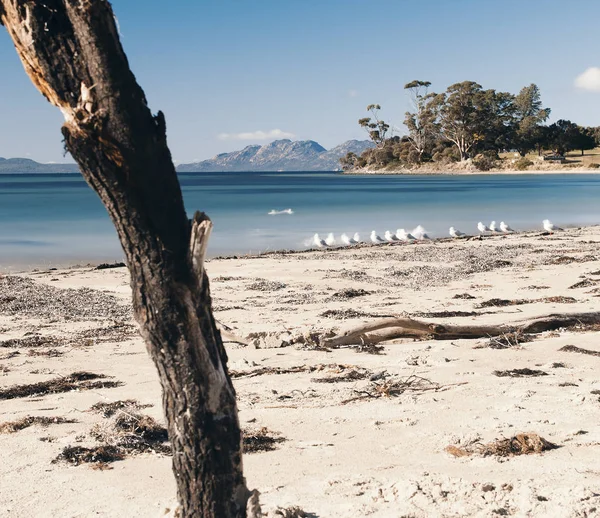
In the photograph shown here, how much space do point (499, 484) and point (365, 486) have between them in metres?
0.80

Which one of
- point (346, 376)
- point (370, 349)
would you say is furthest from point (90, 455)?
point (370, 349)

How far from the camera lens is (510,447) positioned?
4781mm

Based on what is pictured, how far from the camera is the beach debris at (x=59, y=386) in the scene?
22.7 feet

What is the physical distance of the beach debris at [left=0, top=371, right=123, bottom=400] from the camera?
691 centimetres

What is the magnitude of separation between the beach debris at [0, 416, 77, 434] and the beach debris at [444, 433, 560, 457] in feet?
10.4

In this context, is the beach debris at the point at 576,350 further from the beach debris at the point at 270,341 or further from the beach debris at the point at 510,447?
the beach debris at the point at 270,341

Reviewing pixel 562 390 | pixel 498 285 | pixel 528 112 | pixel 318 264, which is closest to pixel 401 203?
pixel 318 264

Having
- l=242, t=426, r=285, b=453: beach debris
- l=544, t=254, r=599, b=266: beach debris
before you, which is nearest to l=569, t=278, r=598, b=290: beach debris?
l=544, t=254, r=599, b=266: beach debris

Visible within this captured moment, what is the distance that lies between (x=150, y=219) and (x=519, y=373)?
512cm

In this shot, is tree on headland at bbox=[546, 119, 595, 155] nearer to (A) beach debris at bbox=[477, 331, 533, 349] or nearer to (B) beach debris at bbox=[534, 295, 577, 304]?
(B) beach debris at bbox=[534, 295, 577, 304]

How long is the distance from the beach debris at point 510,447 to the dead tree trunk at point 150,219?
2.28m

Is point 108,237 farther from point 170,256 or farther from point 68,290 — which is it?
point 170,256

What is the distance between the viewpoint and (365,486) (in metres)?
4.34

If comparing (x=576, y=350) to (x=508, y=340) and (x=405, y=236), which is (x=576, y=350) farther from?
(x=405, y=236)
